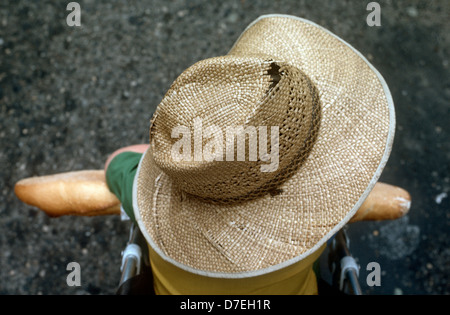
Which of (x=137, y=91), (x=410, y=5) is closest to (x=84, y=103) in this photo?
(x=137, y=91)

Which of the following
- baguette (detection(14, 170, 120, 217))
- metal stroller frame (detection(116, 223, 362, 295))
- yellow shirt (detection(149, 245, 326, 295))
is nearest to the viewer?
yellow shirt (detection(149, 245, 326, 295))

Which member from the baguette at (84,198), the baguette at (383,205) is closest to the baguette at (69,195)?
the baguette at (84,198)

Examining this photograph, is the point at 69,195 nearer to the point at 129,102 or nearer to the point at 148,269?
the point at 148,269

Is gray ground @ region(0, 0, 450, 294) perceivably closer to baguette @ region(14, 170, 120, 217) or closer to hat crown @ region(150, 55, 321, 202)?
baguette @ region(14, 170, 120, 217)

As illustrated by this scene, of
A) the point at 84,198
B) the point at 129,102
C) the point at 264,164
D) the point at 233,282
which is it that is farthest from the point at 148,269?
the point at 129,102

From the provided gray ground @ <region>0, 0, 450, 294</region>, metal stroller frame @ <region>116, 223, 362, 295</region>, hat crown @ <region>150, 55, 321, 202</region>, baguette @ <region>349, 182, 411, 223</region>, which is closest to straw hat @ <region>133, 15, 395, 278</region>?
hat crown @ <region>150, 55, 321, 202</region>

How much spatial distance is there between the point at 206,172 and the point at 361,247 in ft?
4.27

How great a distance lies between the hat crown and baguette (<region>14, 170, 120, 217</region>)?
1.71ft

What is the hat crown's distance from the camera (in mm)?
790

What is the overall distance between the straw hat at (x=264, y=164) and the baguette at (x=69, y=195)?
31 centimetres

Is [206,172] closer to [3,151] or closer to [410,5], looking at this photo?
[3,151]

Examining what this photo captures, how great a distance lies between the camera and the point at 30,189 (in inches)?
51.5

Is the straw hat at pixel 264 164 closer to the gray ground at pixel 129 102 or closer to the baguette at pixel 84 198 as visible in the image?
the baguette at pixel 84 198

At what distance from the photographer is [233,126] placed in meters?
0.79
